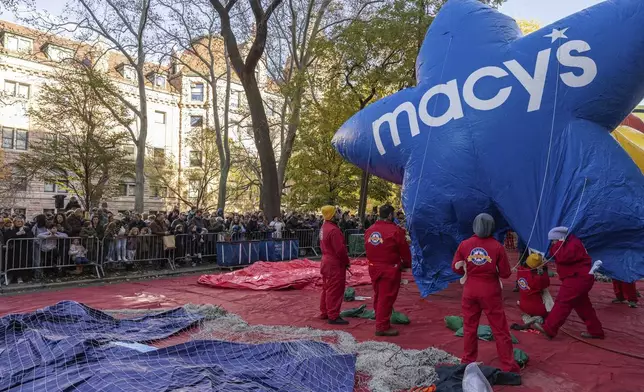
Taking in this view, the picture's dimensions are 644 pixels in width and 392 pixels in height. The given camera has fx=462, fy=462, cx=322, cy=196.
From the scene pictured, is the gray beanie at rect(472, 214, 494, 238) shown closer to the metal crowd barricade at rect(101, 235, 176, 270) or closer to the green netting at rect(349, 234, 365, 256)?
the metal crowd barricade at rect(101, 235, 176, 270)

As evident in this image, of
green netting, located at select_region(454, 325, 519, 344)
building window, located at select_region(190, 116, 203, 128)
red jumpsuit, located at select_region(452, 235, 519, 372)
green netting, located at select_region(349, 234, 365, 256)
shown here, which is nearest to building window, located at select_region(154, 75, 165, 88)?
building window, located at select_region(190, 116, 203, 128)

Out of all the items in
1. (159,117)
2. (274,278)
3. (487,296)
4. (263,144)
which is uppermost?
(159,117)

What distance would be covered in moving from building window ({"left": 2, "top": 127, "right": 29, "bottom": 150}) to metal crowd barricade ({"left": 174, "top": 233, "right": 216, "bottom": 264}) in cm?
2392

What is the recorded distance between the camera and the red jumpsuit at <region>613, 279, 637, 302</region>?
8781 millimetres

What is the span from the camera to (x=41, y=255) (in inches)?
415

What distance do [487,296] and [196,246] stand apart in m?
10.5

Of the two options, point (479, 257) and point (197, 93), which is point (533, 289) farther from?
point (197, 93)

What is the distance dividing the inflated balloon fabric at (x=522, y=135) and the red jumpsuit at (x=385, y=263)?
953 mm

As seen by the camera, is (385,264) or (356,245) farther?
(356,245)

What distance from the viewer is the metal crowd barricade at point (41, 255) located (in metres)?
9.92

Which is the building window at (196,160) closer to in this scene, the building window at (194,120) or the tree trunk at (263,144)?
the building window at (194,120)

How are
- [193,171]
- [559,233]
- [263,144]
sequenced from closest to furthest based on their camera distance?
1. [559,233]
2. [263,144]
3. [193,171]

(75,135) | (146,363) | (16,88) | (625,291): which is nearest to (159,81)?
(16,88)

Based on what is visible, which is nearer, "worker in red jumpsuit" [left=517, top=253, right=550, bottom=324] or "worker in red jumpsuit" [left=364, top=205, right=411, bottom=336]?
"worker in red jumpsuit" [left=364, top=205, right=411, bottom=336]
